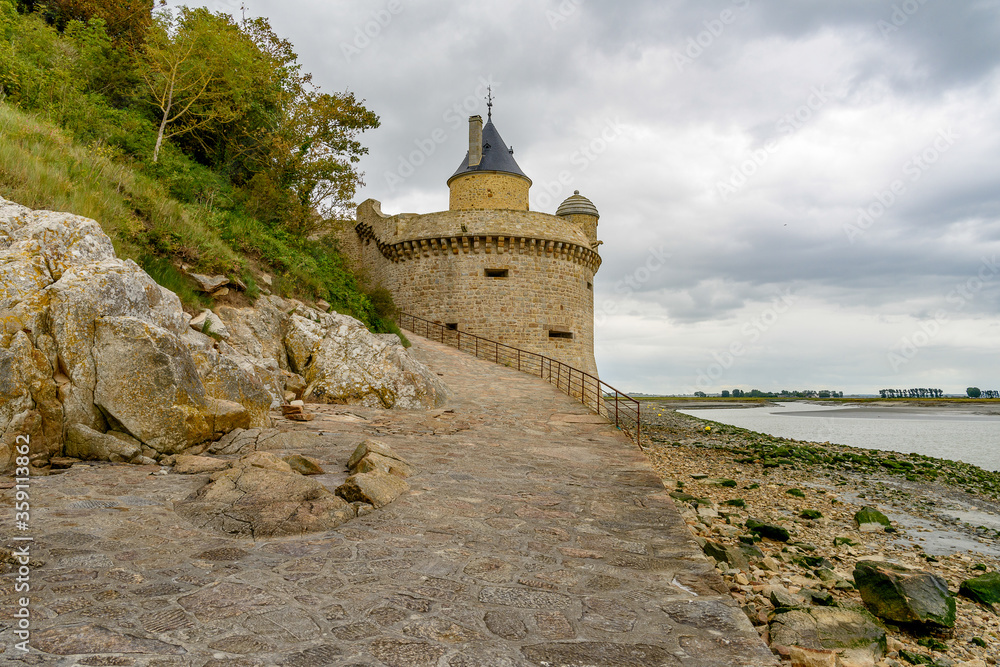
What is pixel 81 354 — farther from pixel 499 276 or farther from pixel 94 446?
pixel 499 276

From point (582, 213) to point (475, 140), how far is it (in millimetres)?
5571

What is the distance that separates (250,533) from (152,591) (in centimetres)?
86

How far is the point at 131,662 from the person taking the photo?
1.94 metres

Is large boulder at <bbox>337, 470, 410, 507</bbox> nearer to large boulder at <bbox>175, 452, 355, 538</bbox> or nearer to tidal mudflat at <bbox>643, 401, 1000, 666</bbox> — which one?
large boulder at <bbox>175, 452, 355, 538</bbox>

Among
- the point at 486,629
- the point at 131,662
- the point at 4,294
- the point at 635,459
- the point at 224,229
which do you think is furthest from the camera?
the point at 224,229

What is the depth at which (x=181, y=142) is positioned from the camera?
14.2 metres

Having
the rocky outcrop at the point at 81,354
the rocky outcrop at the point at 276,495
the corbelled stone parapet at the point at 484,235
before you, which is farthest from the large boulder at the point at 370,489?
the corbelled stone parapet at the point at 484,235

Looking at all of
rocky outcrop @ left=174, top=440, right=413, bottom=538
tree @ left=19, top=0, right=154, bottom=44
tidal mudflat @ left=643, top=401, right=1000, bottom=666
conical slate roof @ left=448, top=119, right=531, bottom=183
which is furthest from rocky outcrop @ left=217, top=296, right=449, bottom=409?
conical slate roof @ left=448, top=119, right=531, bottom=183

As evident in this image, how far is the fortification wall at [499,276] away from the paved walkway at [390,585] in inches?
599

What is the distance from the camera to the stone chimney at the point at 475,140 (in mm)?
23172

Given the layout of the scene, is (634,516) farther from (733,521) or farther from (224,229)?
(224,229)

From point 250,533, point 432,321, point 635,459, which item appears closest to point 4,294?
point 250,533

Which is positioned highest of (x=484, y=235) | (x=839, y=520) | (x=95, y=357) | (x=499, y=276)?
(x=484, y=235)

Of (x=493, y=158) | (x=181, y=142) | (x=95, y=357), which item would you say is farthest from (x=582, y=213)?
(x=95, y=357)
